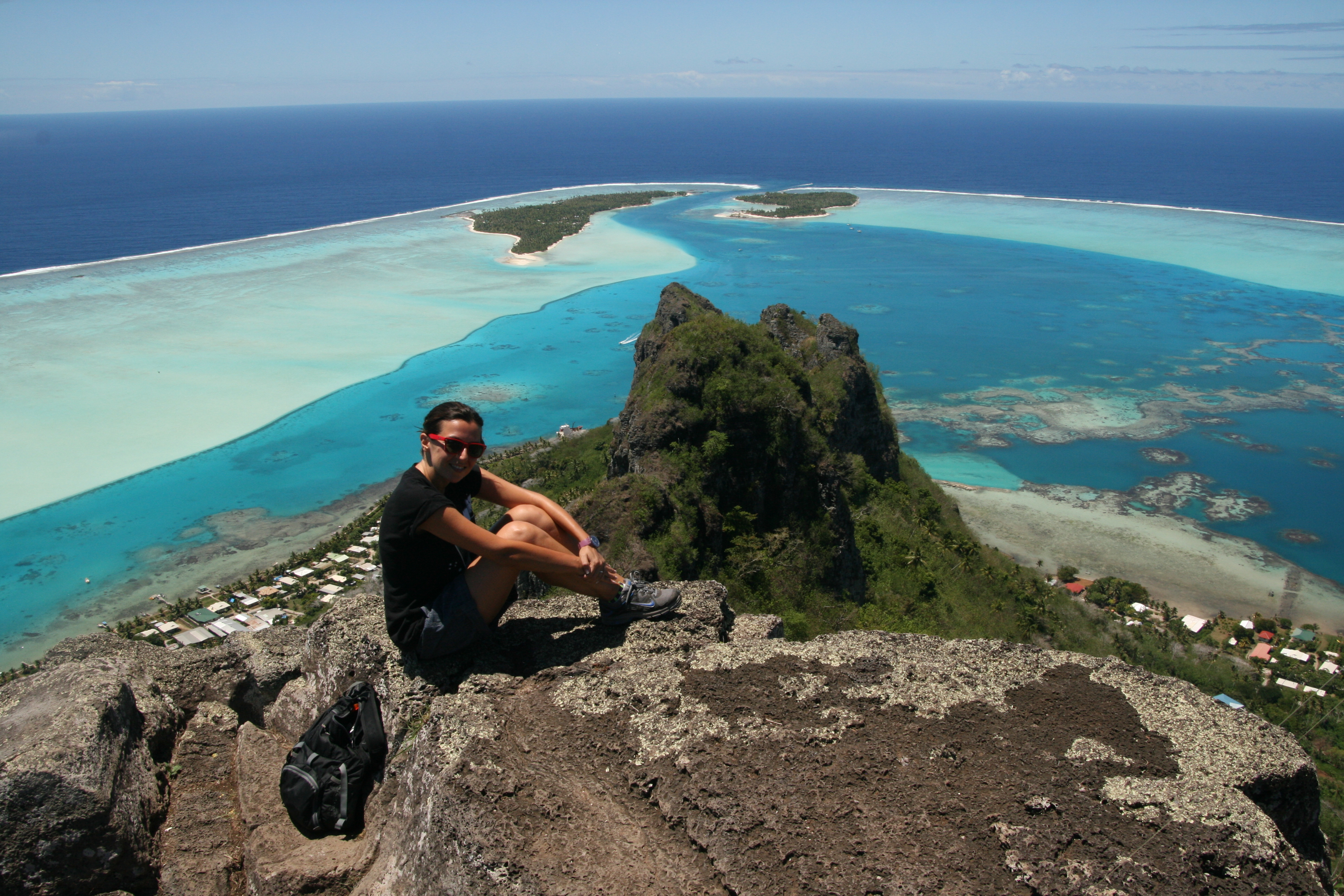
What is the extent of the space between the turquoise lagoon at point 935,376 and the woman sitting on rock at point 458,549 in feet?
75.0

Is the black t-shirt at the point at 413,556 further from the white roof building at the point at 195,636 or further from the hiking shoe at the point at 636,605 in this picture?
the white roof building at the point at 195,636

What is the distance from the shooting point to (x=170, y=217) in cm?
8838

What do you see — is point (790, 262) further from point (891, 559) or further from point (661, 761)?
point (661, 761)

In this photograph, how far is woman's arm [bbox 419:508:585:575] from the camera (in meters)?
5.10

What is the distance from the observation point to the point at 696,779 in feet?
15.1

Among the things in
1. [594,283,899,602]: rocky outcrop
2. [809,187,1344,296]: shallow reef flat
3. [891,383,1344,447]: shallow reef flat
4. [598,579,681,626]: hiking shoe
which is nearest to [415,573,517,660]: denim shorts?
[598,579,681,626]: hiking shoe

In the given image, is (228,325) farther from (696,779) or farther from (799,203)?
(799,203)

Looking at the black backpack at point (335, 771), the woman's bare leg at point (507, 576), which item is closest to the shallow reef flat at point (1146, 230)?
the woman's bare leg at point (507, 576)

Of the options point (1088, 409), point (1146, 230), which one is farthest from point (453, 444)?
point (1146, 230)

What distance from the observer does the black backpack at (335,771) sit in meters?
5.27

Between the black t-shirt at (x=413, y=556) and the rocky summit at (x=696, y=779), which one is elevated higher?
the black t-shirt at (x=413, y=556)

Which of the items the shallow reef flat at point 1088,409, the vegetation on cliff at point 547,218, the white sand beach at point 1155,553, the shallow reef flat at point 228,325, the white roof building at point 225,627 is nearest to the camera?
the white roof building at point 225,627

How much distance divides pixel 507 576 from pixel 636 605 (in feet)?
3.72

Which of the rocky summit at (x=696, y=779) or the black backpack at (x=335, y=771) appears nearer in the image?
the rocky summit at (x=696, y=779)
